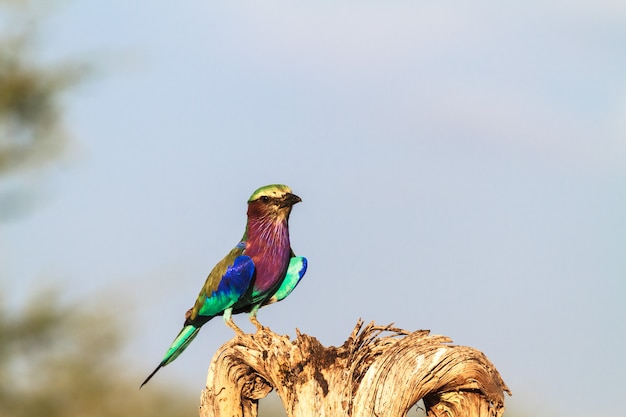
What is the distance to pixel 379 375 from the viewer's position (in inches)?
217

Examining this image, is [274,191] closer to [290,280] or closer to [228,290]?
[290,280]

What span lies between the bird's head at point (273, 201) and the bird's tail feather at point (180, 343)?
107cm

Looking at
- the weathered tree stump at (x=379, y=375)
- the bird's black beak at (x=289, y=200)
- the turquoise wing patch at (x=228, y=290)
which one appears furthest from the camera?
the bird's black beak at (x=289, y=200)

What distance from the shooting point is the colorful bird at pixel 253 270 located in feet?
23.2

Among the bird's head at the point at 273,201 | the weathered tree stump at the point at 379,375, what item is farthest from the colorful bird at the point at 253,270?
the weathered tree stump at the point at 379,375

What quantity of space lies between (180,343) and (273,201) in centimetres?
139

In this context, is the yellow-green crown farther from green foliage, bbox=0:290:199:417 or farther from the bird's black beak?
green foliage, bbox=0:290:199:417

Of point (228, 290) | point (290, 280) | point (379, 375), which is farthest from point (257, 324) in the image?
point (379, 375)

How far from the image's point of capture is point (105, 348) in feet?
63.1

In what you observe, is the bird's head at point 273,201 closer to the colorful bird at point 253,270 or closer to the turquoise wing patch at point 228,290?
the colorful bird at point 253,270

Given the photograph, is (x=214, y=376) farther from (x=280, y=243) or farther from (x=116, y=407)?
(x=116, y=407)

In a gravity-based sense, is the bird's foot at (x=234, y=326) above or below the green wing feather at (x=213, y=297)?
below

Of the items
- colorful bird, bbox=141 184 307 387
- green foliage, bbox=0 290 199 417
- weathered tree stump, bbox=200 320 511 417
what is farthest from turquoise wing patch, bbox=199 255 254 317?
green foliage, bbox=0 290 199 417

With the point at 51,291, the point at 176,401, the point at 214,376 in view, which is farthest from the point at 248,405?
the point at 176,401
